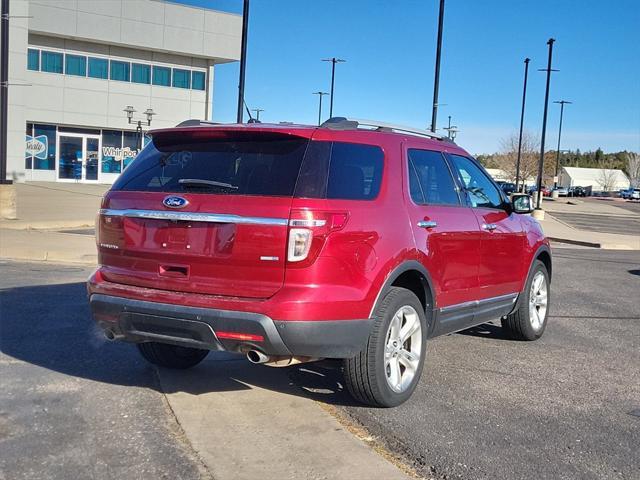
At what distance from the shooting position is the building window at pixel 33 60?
38844 mm

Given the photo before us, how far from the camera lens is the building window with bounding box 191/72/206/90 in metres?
43.6

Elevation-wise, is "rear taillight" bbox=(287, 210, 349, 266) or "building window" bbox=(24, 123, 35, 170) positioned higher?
"building window" bbox=(24, 123, 35, 170)

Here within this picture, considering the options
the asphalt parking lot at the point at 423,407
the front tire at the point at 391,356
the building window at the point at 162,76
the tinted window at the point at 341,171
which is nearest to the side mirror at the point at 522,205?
the asphalt parking lot at the point at 423,407

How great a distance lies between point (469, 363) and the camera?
6.18 meters

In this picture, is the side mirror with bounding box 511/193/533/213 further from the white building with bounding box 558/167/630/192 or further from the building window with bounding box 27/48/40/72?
the white building with bounding box 558/167/630/192

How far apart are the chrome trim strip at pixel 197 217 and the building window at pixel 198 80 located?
133 ft

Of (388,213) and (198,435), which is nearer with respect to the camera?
(198,435)

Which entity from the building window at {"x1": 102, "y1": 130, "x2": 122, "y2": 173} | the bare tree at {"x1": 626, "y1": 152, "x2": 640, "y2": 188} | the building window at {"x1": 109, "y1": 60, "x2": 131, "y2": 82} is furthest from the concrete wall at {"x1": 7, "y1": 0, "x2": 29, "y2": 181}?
the bare tree at {"x1": 626, "y1": 152, "x2": 640, "y2": 188}

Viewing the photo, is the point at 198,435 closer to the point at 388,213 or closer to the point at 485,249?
the point at 388,213

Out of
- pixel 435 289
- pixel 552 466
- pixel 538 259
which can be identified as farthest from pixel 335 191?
pixel 538 259

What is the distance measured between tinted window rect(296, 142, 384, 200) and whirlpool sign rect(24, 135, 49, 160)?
38694 millimetres

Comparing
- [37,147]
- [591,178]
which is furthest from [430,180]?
[591,178]

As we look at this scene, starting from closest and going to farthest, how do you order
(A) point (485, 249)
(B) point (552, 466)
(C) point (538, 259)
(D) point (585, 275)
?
(B) point (552, 466) → (A) point (485, 249) → (C) point (538, 259) → (D) point (585, 275)

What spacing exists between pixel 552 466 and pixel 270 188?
2.24 meters
